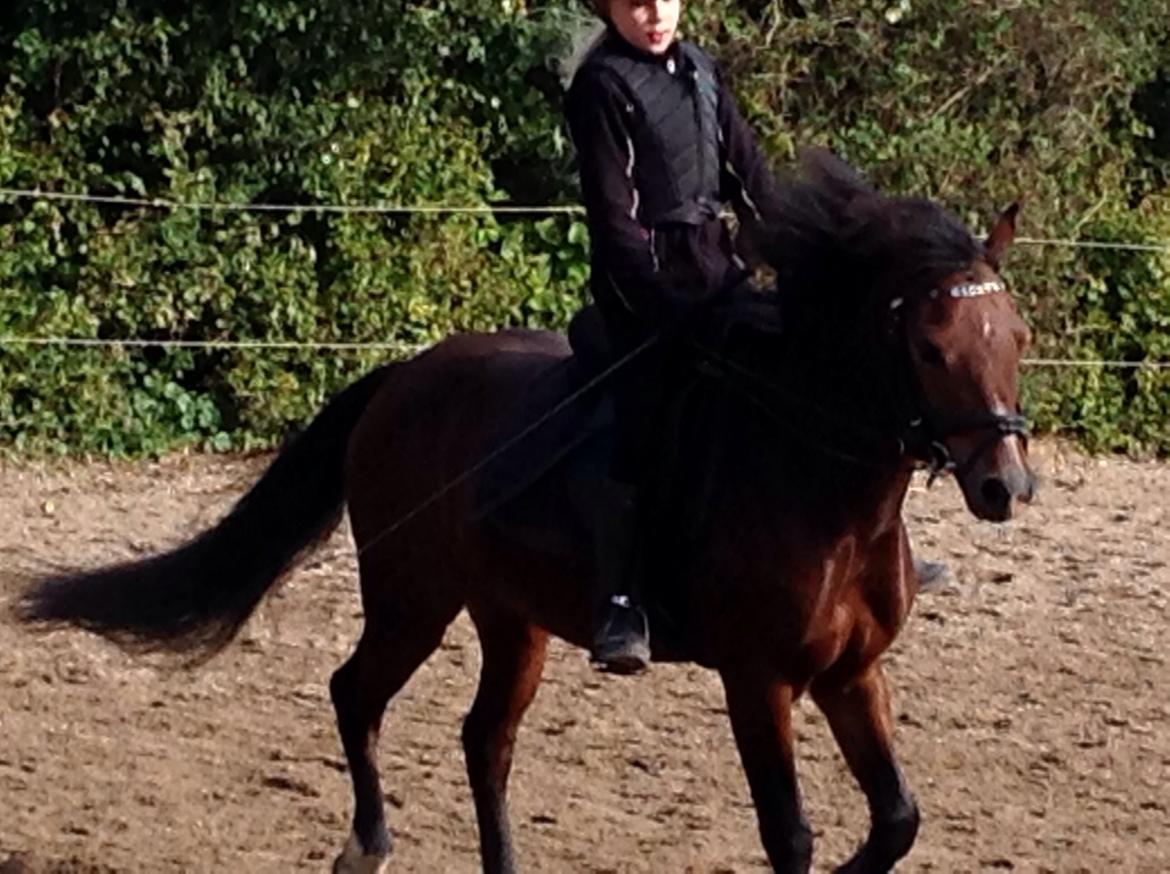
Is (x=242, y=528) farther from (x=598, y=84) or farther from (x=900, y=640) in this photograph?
(x=900, y=640)

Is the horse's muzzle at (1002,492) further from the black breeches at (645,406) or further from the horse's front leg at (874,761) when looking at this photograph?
the black breeches at (645,406)

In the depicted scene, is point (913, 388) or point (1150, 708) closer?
point (913, 388)

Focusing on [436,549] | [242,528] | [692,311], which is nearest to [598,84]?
[692,311]

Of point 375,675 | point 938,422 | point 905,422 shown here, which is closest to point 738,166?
point 905,422

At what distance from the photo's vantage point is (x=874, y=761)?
17.5 ft

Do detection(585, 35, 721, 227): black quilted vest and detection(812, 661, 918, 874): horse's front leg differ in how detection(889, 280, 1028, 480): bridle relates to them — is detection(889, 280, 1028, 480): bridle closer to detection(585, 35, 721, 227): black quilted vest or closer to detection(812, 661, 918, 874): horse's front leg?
detection(812, 661, 918, 874): horse's front leg

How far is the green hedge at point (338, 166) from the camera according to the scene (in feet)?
38.8

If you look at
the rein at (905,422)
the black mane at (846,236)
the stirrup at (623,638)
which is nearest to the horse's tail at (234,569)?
the stirrup at (623,638)

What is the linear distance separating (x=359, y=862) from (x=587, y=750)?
132 cm

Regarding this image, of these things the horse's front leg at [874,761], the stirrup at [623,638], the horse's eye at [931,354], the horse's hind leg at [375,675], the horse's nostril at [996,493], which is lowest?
the horse's hind leg at [375,675]

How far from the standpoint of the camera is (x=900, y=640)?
341 inches

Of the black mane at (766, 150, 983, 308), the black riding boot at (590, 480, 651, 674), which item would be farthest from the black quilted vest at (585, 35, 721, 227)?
the black riding boot at (590, 480, 651, 674)

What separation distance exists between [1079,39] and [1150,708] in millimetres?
6109

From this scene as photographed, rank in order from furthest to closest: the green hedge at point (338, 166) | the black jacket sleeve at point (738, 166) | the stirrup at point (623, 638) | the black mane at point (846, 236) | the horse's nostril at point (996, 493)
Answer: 1. the green hedge at point (338, 166)
2. the black jacket sleeve at point (738, 166)
3. the stirrup at point (623, 638)
4. the black mane at point (846, 236)
5. the horse's nostril at point (996, 493)
